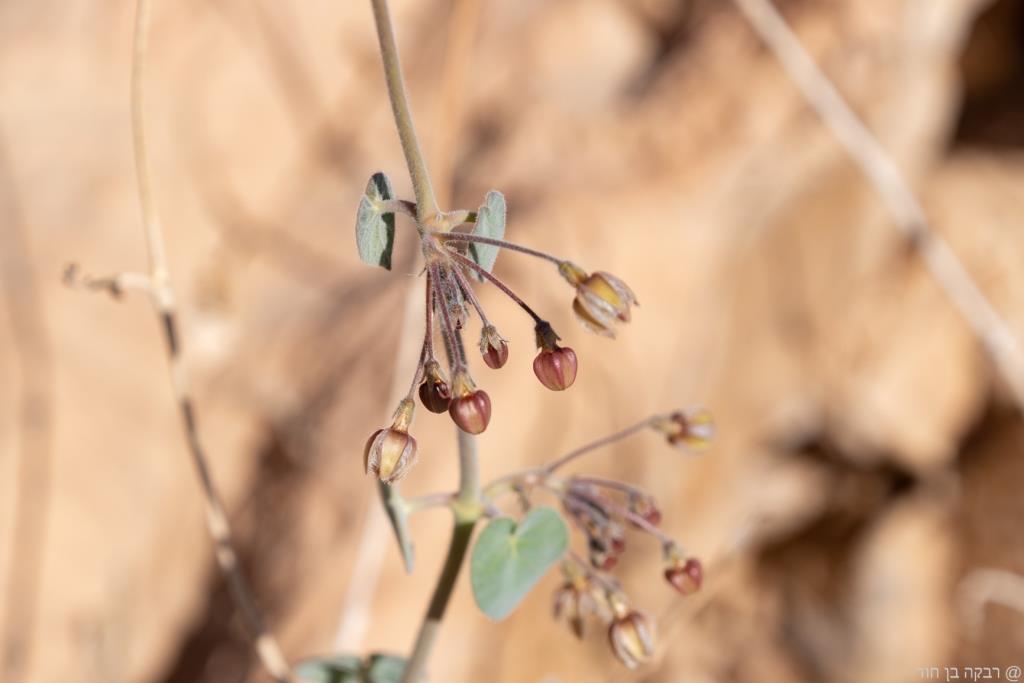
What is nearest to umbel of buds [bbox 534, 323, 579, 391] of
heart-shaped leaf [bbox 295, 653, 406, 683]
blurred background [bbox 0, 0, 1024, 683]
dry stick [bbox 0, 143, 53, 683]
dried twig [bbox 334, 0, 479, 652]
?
heart-shaped leaf [bbox 295, 653, 406, 683]

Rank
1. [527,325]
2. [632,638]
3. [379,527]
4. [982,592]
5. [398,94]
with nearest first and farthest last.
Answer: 1. [398,94]
2. [632,638]
3. [379,527]
4. [527,325]
5. [982,592]

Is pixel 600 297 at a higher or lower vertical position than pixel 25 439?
lower

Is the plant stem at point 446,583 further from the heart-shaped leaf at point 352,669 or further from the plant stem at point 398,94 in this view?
the plant stem at point 398,94

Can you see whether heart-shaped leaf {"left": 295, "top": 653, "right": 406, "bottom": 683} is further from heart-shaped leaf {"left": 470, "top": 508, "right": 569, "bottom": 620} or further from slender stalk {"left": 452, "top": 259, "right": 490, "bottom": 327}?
slender stalk {"left": 452, "top": 259, "right": 490, "bottom": 327}

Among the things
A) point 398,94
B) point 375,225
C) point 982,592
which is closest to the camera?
point 398,94

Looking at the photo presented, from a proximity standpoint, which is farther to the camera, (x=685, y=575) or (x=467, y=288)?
(x=685, y=575)

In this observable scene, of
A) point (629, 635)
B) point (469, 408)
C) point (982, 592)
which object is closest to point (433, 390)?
point (469, 408)

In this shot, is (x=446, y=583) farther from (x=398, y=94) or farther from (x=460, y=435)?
(x=398, y=94)

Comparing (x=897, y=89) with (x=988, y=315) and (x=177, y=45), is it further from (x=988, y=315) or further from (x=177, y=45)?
(x=177, y=45)
